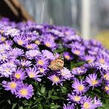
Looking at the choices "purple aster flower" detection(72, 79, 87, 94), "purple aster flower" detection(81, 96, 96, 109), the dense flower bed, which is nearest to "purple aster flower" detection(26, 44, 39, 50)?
the dense flower bed

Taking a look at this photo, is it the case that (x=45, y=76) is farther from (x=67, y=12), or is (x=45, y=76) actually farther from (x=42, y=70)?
(x=67, y=12)

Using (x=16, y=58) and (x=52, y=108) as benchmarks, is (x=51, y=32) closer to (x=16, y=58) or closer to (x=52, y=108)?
(x=16, y=58)

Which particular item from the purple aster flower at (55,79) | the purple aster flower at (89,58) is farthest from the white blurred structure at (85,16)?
the purple aster flower at (55,79)

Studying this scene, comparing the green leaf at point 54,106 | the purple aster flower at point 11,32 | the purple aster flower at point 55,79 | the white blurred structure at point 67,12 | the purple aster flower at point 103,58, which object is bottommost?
the green leaf at point 54,106

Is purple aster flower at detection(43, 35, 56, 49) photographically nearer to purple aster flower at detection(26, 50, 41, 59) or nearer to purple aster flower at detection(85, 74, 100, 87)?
purple aster flower at detection(26, 50, 41, 59)

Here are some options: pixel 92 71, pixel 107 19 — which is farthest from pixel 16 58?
pixel 107 19

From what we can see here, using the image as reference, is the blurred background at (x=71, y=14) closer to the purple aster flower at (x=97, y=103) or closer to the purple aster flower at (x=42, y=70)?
the purple aster flower at (x=42, y=70)
